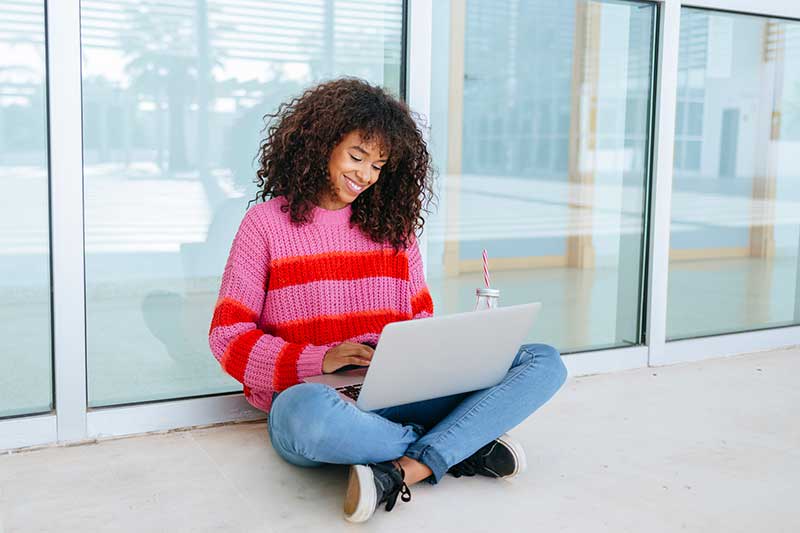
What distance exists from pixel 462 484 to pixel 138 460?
2.41 ft

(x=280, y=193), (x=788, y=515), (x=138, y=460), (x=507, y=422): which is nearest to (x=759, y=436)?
(x=788, y=515)

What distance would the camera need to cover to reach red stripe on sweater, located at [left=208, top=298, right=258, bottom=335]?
2.05 meters

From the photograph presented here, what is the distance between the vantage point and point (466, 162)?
2.69 meters

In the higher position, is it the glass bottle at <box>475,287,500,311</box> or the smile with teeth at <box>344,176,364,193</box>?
the smile with teeth at <box>344,176,364,193</box>

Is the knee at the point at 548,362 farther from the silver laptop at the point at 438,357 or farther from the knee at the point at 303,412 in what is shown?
the knee at the point at 303,412

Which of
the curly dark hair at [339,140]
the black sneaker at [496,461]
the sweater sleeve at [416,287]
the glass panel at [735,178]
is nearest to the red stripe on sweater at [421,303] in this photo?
the sweater sleeve at [416,287]

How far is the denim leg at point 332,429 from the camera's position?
181cm

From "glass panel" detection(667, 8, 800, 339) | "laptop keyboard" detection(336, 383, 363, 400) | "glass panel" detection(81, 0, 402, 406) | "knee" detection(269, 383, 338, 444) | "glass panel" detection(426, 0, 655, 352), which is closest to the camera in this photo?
"knee" detection(269, 383, 338, 444)

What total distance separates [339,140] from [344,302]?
0.38m

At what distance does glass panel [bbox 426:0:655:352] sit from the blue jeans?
70 centimetres

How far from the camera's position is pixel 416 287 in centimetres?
228

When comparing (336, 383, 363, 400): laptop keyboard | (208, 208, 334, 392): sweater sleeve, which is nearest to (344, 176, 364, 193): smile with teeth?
(208, 208, 334, 392): sweater sleeve

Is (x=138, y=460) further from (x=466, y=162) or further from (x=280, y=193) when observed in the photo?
(x=466, y=162)

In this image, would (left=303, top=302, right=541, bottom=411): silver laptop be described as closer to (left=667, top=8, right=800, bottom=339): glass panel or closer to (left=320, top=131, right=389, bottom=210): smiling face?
(left=320, top=131, right=389, bottom=210): smiling face
